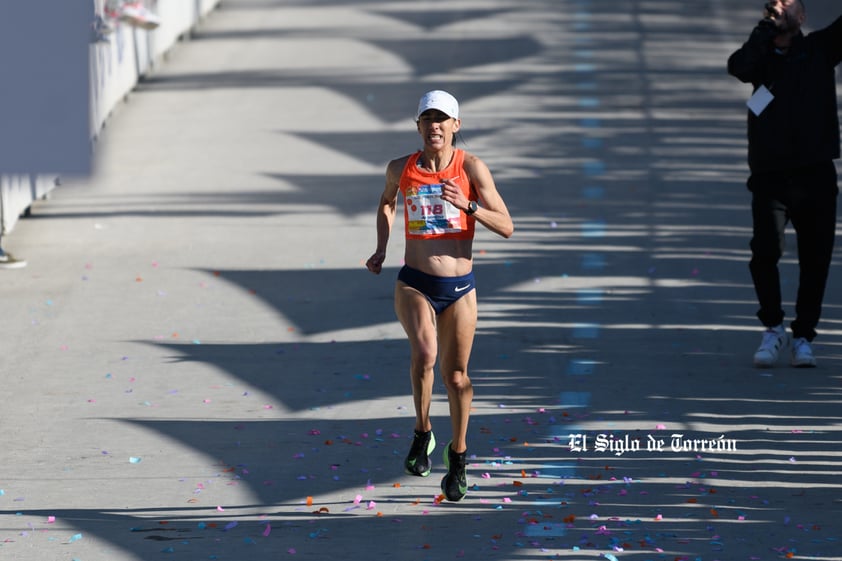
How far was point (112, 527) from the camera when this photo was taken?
6.20 meters

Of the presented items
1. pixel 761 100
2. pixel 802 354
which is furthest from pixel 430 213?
pixel 802 354

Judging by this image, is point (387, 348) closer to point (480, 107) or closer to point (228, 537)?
point (228, 537)

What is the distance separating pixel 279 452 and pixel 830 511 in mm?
2791

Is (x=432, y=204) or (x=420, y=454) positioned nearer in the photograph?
(x=432, y=204)

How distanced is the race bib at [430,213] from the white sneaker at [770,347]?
3150 millimetres

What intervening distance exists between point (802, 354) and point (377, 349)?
2.80 meters

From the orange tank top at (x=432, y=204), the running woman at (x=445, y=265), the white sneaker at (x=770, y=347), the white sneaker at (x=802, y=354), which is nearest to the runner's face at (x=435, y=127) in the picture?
the running woman at (x=445, y=265)

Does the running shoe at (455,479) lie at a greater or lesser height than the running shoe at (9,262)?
greater

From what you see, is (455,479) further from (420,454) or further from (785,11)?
(785,11)

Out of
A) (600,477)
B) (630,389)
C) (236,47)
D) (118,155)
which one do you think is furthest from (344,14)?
(600,477)

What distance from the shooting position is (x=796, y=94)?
8539 mm

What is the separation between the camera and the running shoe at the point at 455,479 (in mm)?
6430

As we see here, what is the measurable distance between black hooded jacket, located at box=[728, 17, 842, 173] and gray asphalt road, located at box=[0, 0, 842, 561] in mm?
1376

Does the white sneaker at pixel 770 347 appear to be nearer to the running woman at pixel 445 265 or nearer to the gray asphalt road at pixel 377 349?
the gray asphalt road at pixel 377 349
